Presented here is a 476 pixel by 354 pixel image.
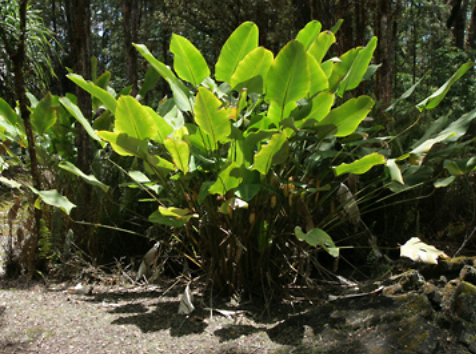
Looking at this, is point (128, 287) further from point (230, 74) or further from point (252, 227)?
point (230, 74)

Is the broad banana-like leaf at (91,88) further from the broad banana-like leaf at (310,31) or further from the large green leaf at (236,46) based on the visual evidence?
the broad banana-like leaf at (310,31)

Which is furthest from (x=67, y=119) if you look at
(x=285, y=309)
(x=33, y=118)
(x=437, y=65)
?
(x=437, y=65)

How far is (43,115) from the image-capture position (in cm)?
324

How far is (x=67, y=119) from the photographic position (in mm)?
3945

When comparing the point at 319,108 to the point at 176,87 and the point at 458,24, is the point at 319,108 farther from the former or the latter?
the point at 458,24

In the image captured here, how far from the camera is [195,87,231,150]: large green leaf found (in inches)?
87.6

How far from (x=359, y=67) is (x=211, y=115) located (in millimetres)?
1064

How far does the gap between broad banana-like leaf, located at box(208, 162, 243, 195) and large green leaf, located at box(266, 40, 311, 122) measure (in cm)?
43

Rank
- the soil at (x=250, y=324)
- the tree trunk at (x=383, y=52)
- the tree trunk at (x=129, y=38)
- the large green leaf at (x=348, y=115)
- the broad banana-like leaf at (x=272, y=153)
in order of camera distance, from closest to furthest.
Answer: the soil at (x=250, y=324) < the broad banana-like leaf at (x=272, y=153) < the large green leaf at (x=348, y=115) < the tree trunk at (x=383, y=52) < the tree trunk at (x=129, y=38)

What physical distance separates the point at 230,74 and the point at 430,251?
4.65 ft

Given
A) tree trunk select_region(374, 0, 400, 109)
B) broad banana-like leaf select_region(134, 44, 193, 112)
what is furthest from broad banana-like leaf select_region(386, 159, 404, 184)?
tree trunk select_region(374, 0, 400, 109)

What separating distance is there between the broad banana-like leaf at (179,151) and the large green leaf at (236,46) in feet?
1.95

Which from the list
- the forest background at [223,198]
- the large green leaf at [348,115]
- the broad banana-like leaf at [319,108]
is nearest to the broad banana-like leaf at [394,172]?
the forest background at [223,198]

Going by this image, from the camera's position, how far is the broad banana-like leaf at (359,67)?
273 centimetres
